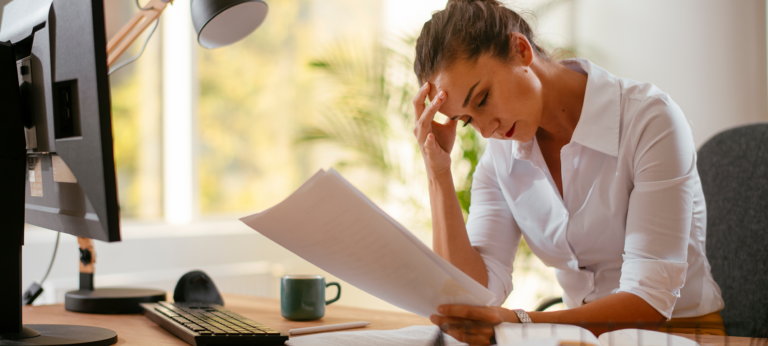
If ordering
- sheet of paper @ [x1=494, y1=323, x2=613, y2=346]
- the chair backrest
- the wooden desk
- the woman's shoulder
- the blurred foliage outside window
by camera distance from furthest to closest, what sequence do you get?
the blurred foliage outside window < the chair backrest < the woman's shoulder < the wooden desk < sheet of paper @ [x1=494, y1=323, x2=613, y2=346]

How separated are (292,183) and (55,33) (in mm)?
2675

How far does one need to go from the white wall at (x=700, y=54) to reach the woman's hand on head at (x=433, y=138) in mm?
1659

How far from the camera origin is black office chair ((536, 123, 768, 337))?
1.12m

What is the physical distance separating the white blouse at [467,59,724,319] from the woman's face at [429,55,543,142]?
99mm

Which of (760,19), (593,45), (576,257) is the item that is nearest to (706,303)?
(576,257)

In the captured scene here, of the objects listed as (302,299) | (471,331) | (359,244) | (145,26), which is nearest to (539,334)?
(471,331)

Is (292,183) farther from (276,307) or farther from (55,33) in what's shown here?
(55,33)

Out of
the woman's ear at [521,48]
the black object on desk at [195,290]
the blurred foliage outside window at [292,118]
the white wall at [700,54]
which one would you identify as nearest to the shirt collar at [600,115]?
the woman's ear at [521,48]

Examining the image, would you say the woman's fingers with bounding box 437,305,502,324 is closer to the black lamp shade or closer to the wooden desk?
the wooden desk

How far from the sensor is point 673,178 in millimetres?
960

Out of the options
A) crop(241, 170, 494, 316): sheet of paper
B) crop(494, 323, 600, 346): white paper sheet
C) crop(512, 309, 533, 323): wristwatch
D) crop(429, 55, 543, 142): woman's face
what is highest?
crop(429, 55, 543, 142): woman's face

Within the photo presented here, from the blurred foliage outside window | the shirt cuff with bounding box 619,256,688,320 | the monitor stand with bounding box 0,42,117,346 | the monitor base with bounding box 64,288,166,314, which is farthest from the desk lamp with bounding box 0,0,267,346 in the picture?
the blurred foliage outside window

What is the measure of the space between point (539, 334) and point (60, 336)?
0.63 meters

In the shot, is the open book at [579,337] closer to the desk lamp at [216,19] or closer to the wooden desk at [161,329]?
the wooden desk at [161,329]
